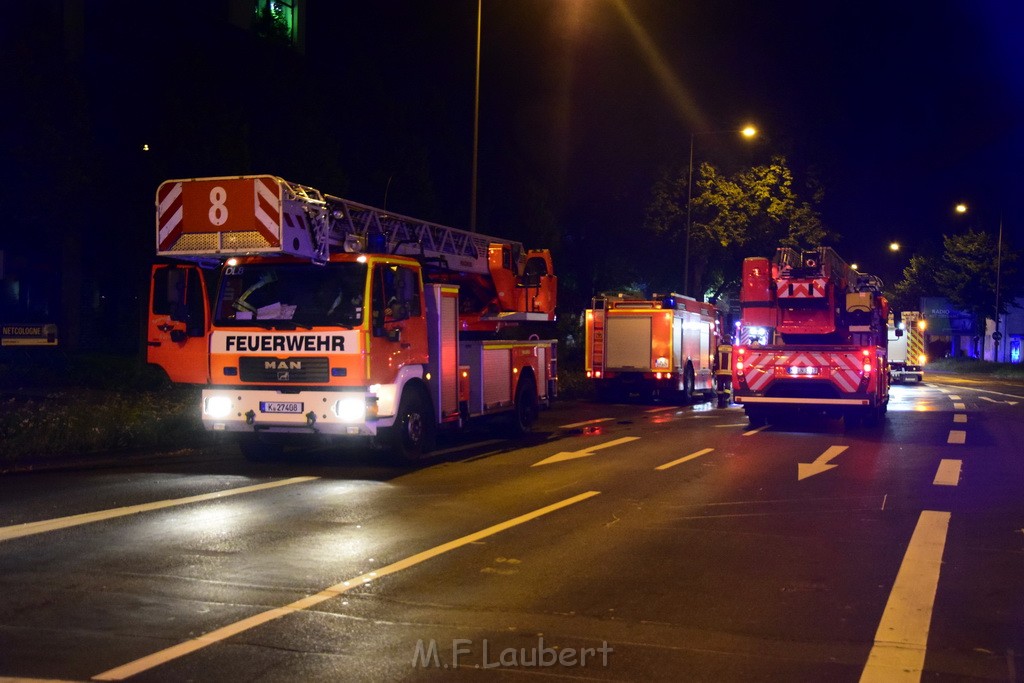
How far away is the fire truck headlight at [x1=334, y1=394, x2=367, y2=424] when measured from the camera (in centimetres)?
1184

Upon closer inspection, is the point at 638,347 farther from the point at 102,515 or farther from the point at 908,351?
the point at 102,515

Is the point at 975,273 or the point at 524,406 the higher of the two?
the point at 975,273

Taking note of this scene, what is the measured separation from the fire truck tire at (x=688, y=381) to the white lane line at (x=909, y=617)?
746 inches

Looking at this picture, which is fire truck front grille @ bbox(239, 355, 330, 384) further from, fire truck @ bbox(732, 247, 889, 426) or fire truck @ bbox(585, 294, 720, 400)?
fire truck @ bbox(585, 294, 720, 400)

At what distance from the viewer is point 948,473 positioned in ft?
42.3

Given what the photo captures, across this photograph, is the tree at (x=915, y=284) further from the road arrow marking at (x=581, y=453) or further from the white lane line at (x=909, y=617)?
the white lane line at (x=909, y=617)

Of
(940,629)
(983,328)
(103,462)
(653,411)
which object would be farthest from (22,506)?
(983,328)

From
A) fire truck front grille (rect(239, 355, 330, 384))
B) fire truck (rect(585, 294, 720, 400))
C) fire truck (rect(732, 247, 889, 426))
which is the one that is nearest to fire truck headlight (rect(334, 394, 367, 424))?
fire truck front grille (rect(239, 355, 330, 384))

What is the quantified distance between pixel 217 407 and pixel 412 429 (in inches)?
93.1

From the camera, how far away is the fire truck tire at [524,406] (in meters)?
16.8

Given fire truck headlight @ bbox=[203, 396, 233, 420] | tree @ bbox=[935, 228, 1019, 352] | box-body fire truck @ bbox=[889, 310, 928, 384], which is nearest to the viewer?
fire truck headlight @ bbox=[203, 396, 233, 420]

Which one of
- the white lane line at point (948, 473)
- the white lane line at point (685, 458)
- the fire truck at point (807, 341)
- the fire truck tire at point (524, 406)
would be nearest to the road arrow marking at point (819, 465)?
the white lane line at point (948, 473)

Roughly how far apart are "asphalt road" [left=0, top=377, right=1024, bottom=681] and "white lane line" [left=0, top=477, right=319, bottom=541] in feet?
0.13

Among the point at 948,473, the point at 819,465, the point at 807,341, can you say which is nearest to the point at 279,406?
the point at 819,465
